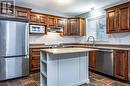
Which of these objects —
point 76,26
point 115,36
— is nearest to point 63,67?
point 115,36

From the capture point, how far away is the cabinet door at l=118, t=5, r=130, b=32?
10.8ft

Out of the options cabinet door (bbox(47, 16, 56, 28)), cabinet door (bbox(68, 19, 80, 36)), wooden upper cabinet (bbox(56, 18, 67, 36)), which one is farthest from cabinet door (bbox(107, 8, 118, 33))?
cabinet door (bbox(47, 16, 56, 28))

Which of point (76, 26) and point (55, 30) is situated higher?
point (76, 26)

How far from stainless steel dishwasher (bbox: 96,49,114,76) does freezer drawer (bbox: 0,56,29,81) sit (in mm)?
2508

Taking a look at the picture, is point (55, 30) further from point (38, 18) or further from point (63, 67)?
point (63, 67)

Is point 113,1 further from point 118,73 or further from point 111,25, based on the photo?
point 118,73

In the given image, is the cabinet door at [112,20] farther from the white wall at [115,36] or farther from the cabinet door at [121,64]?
the cabinet door at [121,64]

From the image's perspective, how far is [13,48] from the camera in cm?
325

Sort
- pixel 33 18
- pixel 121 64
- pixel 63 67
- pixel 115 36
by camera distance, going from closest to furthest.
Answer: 1. pixel 63 67
2. pixel 121 64
3. pixel 115 36
4. pixel 33 18

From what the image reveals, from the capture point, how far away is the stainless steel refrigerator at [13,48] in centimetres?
312

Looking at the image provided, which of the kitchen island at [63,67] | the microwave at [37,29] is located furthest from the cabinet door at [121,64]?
the microwave at [37,29]

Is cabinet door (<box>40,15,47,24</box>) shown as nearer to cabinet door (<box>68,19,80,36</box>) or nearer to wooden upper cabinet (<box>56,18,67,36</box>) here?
wooden upper cabinet (<box>56,18,67,36</box>)

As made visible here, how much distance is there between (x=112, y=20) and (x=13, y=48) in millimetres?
3381

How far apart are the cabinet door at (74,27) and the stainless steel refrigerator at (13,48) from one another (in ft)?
7.85
